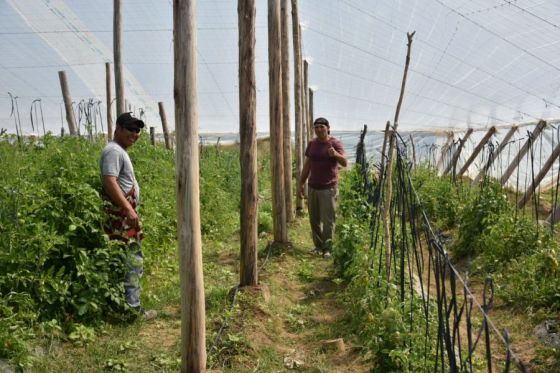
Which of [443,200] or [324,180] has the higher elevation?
[324,180]

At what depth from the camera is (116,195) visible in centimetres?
482

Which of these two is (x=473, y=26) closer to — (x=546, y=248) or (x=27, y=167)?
(x=546, y=248)

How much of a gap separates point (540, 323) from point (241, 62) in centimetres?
362

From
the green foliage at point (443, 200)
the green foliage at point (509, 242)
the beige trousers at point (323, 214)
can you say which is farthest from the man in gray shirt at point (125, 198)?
the green foliage at point (443, 200)

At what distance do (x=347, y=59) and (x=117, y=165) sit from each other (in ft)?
38.8

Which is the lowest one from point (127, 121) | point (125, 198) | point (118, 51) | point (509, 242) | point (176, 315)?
point (176, 315)

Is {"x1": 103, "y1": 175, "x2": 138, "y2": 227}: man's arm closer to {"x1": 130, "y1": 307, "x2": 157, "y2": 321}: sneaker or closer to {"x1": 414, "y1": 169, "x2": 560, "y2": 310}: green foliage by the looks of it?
{"x1": 130, "y1": 307, "x2": 157, "y2": 321}: sneaker

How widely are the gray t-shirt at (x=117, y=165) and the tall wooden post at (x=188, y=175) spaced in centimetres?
143

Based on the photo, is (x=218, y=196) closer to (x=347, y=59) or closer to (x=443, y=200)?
(x=443, y=200)

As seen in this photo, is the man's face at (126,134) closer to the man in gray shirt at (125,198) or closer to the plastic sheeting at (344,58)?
the man in gray shirt at (125,198)

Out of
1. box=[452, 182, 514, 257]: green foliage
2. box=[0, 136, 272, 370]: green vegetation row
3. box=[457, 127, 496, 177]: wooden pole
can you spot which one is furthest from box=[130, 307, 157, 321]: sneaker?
box=[457, 127, 496, 177]: wooden pole

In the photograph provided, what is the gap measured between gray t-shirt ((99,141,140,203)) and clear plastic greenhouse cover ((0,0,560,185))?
6.52m

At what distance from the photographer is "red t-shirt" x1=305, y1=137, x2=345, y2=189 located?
7797mm

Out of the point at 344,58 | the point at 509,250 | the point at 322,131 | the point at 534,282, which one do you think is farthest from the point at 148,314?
the point at 344,58
